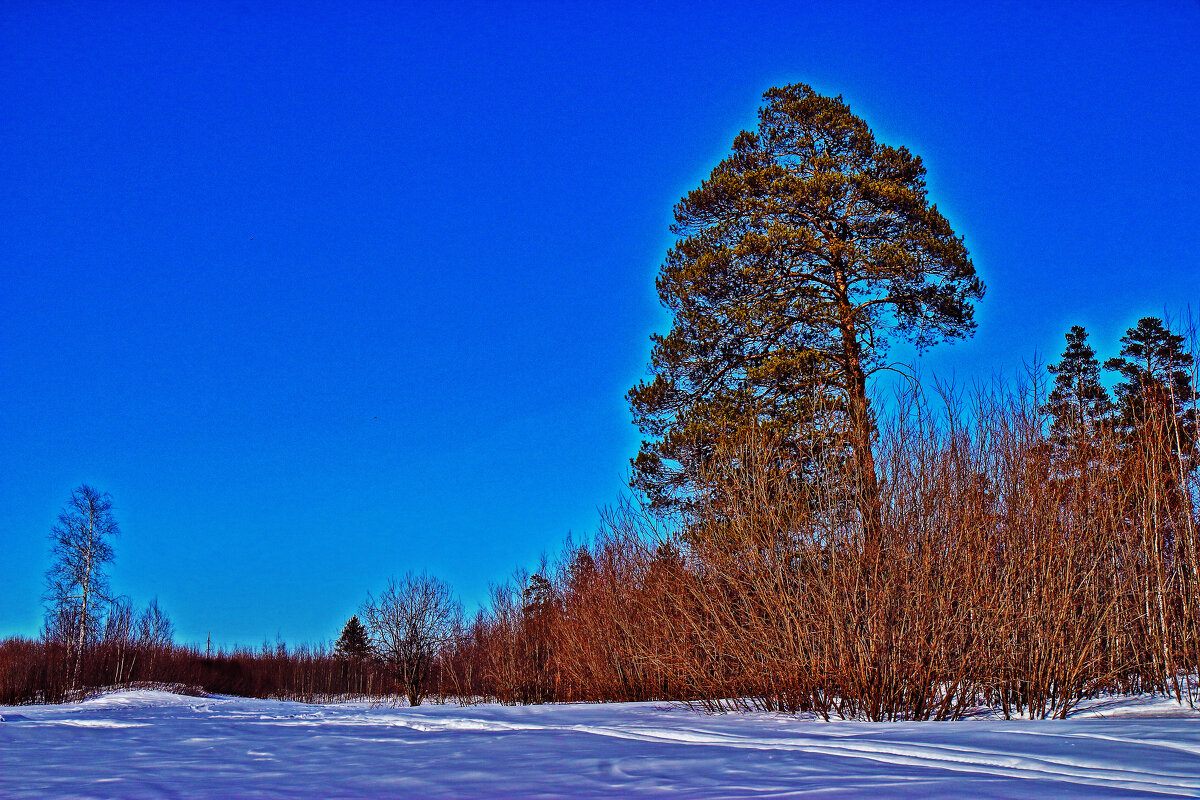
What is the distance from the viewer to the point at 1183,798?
2.52m

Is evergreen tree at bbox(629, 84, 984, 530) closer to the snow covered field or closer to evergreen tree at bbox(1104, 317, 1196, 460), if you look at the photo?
evergreen tree at bbox(1104, 317, 1196, 460)

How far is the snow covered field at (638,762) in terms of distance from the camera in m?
2.87

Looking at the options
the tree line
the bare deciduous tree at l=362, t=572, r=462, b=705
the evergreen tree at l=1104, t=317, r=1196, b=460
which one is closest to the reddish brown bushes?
the tree line

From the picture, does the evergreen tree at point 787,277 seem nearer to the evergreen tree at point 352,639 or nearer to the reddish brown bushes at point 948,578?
the reddish brown bushes at point 948,578

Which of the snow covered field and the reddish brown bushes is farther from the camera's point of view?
the reddish brown bushes

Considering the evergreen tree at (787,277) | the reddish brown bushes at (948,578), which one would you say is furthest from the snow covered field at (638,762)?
the evergreen tree at (787,277)

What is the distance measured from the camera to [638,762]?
3682mm

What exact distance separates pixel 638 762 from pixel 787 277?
12085 mm

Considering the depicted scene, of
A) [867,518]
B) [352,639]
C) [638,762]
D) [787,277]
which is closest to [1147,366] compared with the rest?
[787,277]

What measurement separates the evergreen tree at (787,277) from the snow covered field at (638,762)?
8342 millimetres

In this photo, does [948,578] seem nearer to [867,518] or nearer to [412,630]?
[867,518]

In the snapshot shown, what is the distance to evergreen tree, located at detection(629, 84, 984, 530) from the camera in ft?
46.0

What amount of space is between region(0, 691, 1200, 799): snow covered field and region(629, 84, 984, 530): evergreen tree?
8.34m

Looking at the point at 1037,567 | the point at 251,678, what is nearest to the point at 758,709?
the point at 1037,567
